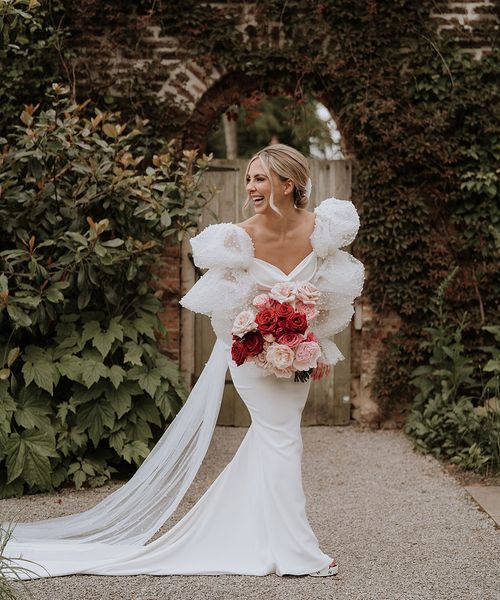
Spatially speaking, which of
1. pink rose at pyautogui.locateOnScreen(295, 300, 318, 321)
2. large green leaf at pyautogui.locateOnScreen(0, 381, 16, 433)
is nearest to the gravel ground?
large green leaf at pyautogui.locateOnScreen(0, 381, 16, 433)

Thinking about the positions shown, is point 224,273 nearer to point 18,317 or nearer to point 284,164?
point 284,164

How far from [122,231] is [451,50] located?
3.30m

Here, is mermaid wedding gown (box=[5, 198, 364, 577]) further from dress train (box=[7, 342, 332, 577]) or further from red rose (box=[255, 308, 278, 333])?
red rose (box=[255, 308, 278, 333])

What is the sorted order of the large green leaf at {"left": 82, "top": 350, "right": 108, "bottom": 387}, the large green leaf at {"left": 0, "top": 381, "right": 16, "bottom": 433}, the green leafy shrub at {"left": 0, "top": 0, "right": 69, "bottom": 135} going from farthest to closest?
the green leafy shrub at {"left": 0, "top": 0, "right": 69, "bottom": 135}, the large green leaf at {"left": 82, "top": 350, "right": 108, "bottom": 387}, the large green leaf at {"left": 0, "top": 381, "right": 16, "bottom": 433}

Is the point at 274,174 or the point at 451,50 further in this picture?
the point at 451,50

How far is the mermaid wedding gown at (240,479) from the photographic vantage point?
3885 mm

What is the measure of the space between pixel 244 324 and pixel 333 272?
1.80 ft

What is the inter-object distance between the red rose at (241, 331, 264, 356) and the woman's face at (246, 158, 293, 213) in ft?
1.87

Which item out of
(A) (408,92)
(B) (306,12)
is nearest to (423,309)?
(A) (408,92)

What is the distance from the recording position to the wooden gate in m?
7.43

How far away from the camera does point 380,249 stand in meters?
7.23

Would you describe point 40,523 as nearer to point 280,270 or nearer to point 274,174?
point 280,270

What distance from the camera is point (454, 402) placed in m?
6.68

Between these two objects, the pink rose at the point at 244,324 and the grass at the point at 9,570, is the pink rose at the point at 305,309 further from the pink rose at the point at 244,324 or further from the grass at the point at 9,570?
the grass at the point at 9,570
